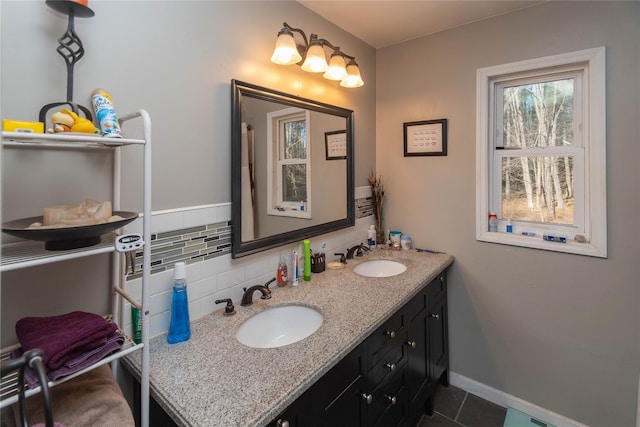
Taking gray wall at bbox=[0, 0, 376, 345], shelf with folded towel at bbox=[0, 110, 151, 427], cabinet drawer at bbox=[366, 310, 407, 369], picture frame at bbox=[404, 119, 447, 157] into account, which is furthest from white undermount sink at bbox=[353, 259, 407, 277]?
shelf with folded towel at bbox=[0, 110, 151, 427]

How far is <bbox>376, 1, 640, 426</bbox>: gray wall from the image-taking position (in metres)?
1.59

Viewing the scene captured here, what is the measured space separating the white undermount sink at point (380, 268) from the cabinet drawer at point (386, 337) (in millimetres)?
535

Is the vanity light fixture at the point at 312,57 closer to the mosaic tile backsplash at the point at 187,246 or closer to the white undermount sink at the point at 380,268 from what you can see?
the mosaic tile backsplash at the point at 187,246

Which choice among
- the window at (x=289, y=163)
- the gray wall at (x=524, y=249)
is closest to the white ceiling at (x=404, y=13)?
the gray wall at (x=524, y=249)

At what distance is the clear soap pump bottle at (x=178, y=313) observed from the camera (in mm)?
1139

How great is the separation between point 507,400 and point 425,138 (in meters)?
1.74

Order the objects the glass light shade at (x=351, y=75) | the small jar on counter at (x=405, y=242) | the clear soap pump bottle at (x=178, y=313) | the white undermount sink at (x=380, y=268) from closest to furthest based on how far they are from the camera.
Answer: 1. the clear soap pump bottle at (x=178, y=313)
2. the glass light shade at (x=351, y=75)
3. the white undermount sink at (x=380, y=268)
4. the small jar on counter at (x=405, y=242)

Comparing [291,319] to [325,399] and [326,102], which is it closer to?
[325,399]

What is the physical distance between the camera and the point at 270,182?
159 centimetres

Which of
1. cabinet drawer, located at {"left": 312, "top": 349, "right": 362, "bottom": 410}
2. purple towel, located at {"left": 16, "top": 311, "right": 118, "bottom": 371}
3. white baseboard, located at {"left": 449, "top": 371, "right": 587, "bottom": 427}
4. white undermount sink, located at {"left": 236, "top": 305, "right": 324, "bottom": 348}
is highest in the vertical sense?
purple towel, located at {"left": 16, "top": 311, "right": 118, "bottom": 371}

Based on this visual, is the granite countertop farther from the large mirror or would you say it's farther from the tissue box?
the tissue box

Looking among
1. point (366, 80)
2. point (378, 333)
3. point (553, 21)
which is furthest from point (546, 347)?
point (366, 80)

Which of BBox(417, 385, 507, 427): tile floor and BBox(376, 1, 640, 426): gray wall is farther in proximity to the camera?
BBox(417, 385, 507, 427): tile floor

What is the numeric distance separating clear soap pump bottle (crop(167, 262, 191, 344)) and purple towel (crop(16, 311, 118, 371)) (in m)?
0.30
